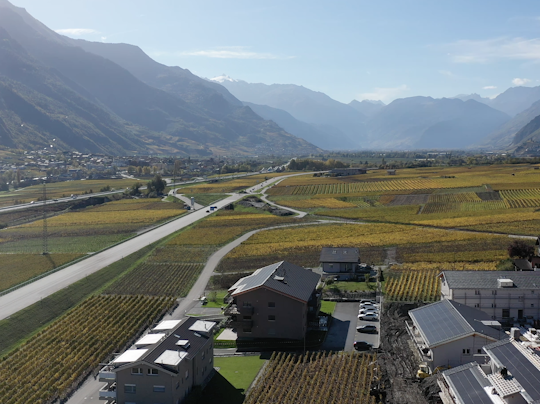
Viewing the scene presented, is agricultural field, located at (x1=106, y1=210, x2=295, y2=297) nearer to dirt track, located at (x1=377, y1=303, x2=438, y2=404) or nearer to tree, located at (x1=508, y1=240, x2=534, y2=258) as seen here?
dirt track, located at (x1=377, y1=303, x2=438, y2=404)

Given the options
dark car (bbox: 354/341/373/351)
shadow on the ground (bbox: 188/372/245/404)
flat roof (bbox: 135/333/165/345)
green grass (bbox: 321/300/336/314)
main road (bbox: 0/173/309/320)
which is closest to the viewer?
shadow on the ground (bbox: 188/372/245/404)

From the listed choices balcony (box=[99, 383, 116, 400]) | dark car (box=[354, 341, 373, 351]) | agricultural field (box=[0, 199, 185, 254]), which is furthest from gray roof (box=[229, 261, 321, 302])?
agricultural field (box=[0, 199, 185, 254])

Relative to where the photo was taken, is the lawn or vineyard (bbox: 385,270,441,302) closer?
the lawn

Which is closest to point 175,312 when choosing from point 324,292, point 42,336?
point 42,336

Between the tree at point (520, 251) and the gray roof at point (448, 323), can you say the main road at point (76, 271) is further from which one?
the tree at point (520, 251)

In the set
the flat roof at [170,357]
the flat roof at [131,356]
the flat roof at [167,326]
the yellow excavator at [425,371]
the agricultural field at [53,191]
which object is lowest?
the agricultural field at [53,191]

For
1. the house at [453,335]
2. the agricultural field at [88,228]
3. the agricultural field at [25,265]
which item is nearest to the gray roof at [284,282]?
the house at [453,335]

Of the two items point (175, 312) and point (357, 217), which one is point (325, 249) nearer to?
point (175, 312)
